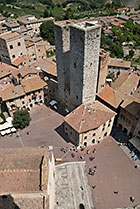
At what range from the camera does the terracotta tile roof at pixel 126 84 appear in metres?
39.8

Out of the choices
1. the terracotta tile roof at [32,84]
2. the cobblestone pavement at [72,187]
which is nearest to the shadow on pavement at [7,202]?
the cobblestone pavement at [72,187]

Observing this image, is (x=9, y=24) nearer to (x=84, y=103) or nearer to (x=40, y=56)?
(x=40, y=56)

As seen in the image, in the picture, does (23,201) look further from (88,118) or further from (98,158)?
(88,118)

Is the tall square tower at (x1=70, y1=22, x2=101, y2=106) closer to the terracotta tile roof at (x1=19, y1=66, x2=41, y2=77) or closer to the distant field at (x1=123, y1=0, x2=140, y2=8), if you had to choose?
the terracotta tile roof at (x1=19, y1=66, x2=41, y2=77)

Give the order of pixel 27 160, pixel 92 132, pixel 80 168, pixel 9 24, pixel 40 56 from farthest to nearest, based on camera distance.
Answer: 1. pixel 9 24
2. pixel 40 56
3. pixel 92 132
4. pixel 80 168
5. pixel 27 160

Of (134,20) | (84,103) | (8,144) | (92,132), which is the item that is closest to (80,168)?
(92,132)

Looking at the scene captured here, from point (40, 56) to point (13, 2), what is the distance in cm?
9506

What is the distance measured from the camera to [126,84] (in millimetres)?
41438

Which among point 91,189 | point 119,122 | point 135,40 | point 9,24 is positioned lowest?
point 91,189

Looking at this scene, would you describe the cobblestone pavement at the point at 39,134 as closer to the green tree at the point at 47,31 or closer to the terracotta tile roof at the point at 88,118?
the terracotta tile roof at the point at 88,118

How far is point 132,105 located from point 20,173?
24642 millimetres

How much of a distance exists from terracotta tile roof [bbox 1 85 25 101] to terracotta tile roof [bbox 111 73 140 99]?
21649 mm

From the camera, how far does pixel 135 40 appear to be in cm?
7869

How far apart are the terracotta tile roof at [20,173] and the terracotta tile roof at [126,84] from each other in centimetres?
2463
